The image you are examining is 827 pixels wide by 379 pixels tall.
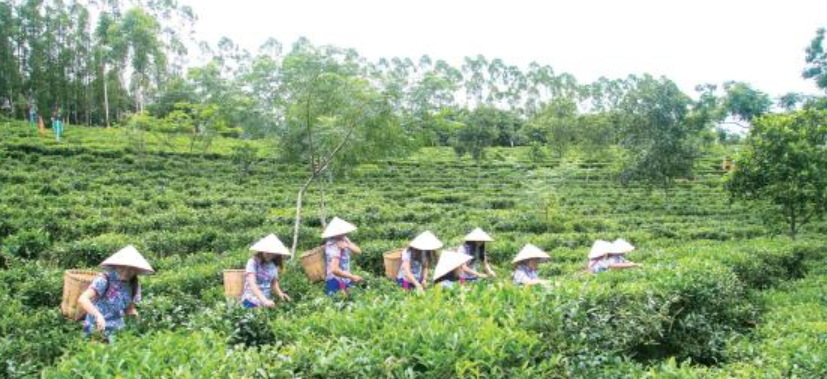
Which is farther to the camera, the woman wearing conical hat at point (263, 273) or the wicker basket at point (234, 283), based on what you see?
the wicker basket at point (234, 283)

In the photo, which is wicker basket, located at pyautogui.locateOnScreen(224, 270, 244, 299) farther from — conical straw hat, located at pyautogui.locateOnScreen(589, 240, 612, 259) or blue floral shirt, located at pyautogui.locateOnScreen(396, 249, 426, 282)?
conical straw hat, located at pyautogui.locateOnScreen(589, 240, 612, 259)

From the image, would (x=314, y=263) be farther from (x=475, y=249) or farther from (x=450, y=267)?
(x=475, y=249)

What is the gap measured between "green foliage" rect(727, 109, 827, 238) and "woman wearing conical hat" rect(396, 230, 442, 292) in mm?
10745

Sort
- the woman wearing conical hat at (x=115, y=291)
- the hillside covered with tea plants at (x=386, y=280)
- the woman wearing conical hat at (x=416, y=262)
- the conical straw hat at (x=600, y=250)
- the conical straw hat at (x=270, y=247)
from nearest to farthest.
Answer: the hillside covered with tea plants at (x=386, y=280)
the woman wearing conical hat at (x=115, y=291)
the conical straw hat at (x=270, y=247)
the woman wearing conical hat at (x=416, y=262)
the conical straw hat at (x=600, y=250)

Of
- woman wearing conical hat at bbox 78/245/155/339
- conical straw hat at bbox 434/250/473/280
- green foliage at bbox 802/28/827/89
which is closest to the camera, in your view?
woman wearing conical hat at bbox 78/245/155/339

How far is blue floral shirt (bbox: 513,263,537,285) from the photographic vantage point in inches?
301

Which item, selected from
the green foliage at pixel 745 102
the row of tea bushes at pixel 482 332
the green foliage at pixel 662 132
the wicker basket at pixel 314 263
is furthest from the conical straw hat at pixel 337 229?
the green foliage at pixel 745 102

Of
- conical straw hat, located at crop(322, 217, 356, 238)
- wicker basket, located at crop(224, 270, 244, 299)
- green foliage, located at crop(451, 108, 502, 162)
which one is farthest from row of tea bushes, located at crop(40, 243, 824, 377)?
green foliage, located at crop(451, 108, 502, 162)

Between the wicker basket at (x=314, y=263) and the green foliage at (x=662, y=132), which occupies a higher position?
the green foliage at (x=662, y=132)

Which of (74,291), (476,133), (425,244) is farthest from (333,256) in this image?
(476,133)

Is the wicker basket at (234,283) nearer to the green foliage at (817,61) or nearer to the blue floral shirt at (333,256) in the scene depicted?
the blue floral shirt at (333,256)

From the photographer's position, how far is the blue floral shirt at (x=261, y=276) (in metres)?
6.27

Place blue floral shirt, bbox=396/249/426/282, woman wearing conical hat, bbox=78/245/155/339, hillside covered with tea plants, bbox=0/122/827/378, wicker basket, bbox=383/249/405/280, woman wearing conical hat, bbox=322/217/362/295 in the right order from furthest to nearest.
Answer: wicker basket, bbox=383/249/405/280 → blue floral shirt, bbox=396/249/426/282 → woman wearing conical hat, bbox=322/217/362/295 → woman wearing conical hat, bbox=78/245/155/339 → hillside covered with tea plants, bbox=0/122/827/378

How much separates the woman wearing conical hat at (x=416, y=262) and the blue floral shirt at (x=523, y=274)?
46.1 inches
